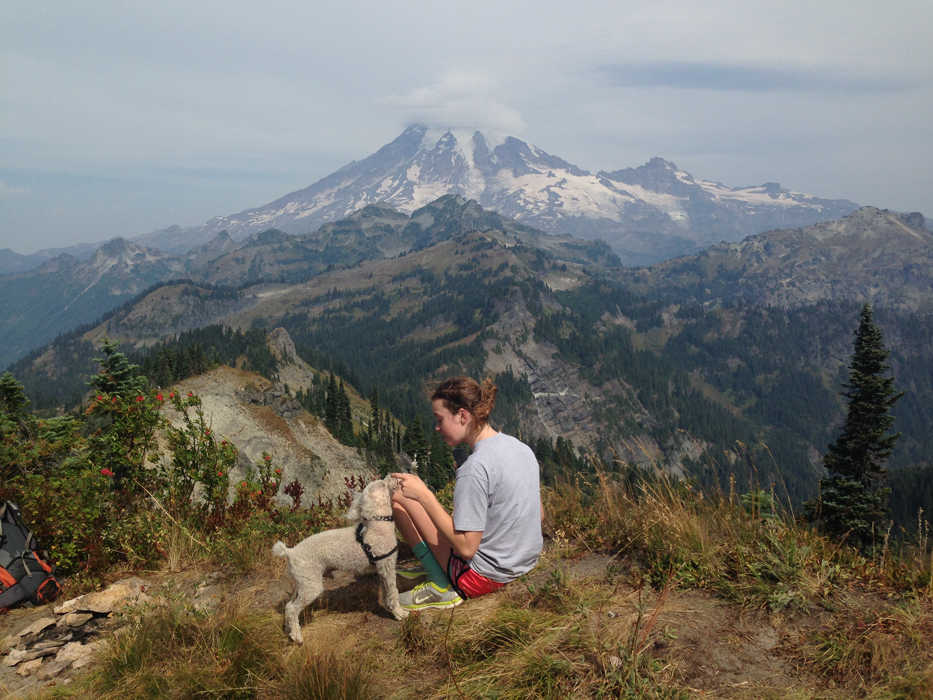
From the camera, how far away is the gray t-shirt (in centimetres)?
545

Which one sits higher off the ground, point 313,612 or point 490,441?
point 490,441

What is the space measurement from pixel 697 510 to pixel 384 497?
4.81m

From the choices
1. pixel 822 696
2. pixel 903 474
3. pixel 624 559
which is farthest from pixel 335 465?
pixel 903 474

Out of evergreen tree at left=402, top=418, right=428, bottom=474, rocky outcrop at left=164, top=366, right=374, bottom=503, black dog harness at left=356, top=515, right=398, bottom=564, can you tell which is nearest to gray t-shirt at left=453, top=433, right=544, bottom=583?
black dog harness at left=356, top=515, right=398, bottom=564

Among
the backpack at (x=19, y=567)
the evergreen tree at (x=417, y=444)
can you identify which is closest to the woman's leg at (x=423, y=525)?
the backpack at (x=19, y=567)

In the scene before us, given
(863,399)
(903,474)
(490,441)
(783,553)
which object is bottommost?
(903,474)

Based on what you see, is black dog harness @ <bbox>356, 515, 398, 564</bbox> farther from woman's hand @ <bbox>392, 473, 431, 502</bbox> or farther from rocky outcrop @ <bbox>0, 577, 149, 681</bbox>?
rocky outcrop @ <bbox>0, 577, 149, 681</bbox>

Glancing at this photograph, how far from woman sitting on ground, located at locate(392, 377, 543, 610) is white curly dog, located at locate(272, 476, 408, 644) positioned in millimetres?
245

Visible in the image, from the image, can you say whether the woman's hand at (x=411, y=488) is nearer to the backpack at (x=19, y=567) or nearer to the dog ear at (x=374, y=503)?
the dog ear at (x=374, y=503)

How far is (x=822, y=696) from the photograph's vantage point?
3873mm

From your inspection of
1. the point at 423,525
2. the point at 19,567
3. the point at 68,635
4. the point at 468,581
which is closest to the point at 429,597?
the point at 468,581

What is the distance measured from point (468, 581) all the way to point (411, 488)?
1313mm

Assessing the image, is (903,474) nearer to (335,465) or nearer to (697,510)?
(335,465)

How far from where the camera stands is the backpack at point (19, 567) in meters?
6.88
